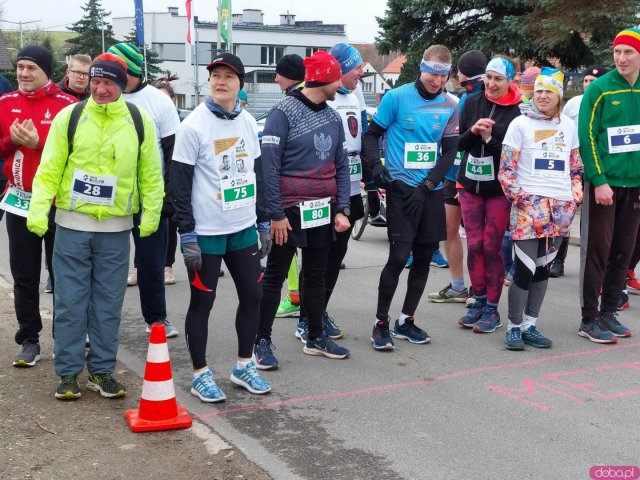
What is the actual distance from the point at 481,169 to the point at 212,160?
2.59 metres

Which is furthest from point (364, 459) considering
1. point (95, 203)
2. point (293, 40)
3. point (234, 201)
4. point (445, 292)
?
point (293, 40)

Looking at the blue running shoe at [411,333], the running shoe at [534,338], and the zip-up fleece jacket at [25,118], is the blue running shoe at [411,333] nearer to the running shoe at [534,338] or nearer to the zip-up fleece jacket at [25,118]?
the running shoe at [534,338]

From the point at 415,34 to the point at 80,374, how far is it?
17.4 metres

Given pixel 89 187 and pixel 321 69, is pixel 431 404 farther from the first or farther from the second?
pixel 89 187

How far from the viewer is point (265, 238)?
18.0 feet

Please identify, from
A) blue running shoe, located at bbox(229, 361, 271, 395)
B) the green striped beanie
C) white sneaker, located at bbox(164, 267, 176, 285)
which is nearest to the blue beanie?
the green striped beanie

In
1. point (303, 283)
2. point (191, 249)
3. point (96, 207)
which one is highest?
point (96, 207)

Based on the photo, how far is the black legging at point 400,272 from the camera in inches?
253

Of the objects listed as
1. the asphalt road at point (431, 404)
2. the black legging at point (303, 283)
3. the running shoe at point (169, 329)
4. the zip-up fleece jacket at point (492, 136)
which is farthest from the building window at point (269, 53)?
the black legging at point (303, 283)

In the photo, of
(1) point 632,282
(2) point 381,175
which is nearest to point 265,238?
(2) point 381,175

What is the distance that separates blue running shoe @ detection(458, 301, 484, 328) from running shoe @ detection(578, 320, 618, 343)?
0.79 metres

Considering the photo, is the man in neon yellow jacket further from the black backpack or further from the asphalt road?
the asphalt road

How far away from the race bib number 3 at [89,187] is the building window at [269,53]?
7746 centimetres

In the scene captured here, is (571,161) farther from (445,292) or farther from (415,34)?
(415,34)
